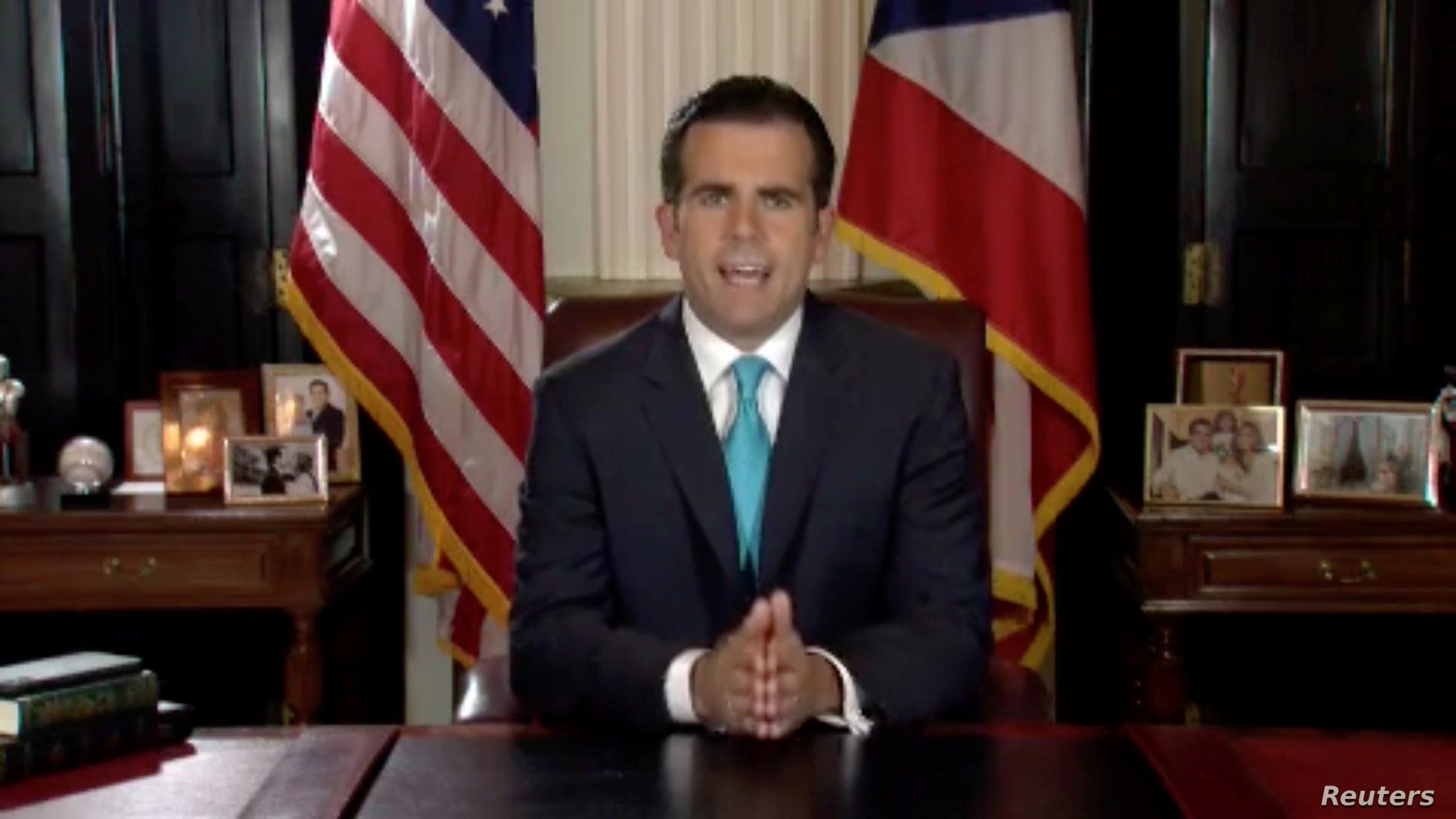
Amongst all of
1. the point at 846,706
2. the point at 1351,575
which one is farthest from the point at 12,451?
the point at 1351,575

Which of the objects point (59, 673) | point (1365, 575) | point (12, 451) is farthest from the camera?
point (12, 451)

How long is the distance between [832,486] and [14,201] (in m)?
1.99

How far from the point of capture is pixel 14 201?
3.20 m

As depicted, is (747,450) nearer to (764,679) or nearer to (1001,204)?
(764,679)

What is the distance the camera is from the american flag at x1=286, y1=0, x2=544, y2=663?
10.5ft

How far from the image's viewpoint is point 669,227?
6.39ft

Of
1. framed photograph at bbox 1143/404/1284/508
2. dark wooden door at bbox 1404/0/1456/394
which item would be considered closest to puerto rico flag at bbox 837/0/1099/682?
framed photograph at bbox 1143/404/1284/508

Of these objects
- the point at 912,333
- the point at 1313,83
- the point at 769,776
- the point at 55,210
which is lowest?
the point at 769,776

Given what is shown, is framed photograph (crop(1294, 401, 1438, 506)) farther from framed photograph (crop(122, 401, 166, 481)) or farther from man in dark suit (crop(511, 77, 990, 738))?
framed photograph (crop(122, 401, 166, 481))

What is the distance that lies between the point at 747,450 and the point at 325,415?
1.55m

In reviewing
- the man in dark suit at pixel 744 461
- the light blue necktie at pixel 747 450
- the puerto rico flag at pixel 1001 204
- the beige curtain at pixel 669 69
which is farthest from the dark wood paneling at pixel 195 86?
the light blue necktie at pixel 747 450

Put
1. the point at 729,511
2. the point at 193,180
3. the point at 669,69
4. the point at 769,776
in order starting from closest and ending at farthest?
the point at 769,776 → the point at 729,511 → the point at 193,180 → the point at 669,69

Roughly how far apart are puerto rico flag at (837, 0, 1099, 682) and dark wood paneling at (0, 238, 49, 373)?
4.89 ft

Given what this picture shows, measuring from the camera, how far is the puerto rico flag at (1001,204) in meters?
3.18
